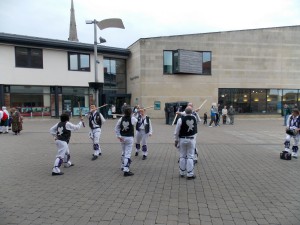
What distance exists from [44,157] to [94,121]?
198 centimetres

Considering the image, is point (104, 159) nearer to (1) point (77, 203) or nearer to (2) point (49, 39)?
(1) point (77, 203)

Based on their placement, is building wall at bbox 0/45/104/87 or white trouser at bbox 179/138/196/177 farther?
building wall at bbox 0/45/104/87

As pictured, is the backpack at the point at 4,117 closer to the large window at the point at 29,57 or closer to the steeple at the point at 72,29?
the large window at the point at 29,57

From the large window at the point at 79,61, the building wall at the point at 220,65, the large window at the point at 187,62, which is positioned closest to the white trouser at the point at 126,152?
the building wall at the point at 220,65

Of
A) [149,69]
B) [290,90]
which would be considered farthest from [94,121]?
[290,90]

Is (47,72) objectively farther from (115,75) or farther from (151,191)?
(151,191)

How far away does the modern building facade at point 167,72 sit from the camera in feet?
74.2

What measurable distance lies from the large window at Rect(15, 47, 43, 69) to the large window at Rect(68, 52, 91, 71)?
2603mm

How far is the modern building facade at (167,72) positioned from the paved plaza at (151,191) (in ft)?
51.3

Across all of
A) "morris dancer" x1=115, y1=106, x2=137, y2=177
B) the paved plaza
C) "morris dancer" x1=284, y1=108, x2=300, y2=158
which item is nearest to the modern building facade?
the paved plaza

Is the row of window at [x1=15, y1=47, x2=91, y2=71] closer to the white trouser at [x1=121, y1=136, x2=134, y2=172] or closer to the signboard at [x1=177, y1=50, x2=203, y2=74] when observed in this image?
the signboard at [x1=177, y1=50, x2=203, y2=74]

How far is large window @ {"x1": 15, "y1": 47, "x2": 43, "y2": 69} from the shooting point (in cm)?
2166

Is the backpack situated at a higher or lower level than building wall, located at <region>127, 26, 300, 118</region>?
lower

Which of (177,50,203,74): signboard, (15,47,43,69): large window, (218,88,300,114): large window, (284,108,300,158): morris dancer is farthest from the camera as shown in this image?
(218,88,300,114): large window
